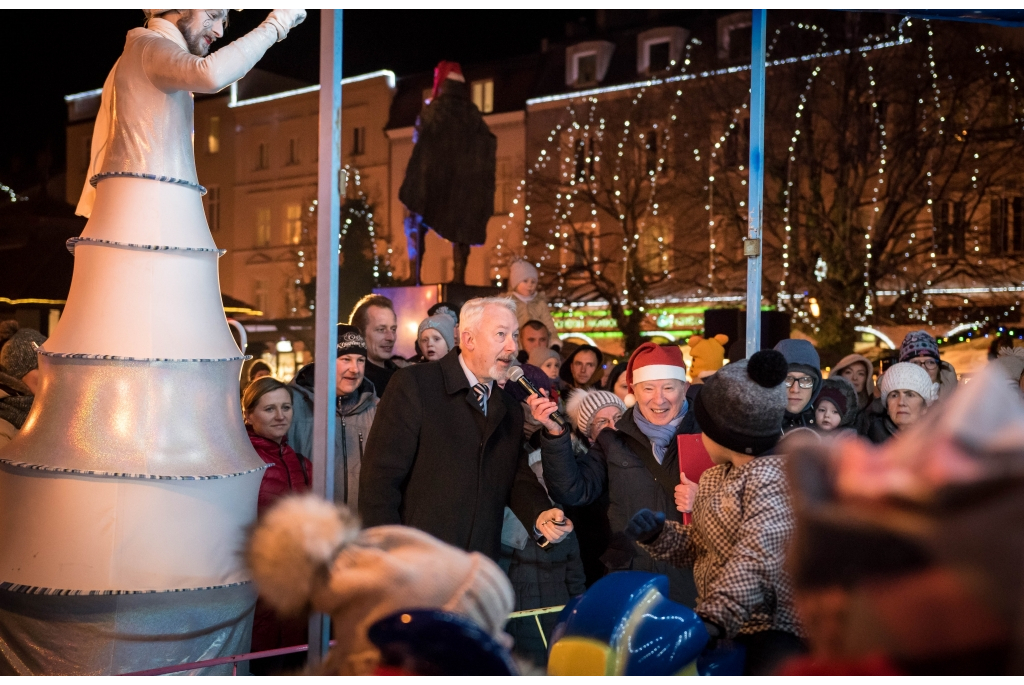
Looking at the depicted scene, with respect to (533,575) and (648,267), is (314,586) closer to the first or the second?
(533,575)

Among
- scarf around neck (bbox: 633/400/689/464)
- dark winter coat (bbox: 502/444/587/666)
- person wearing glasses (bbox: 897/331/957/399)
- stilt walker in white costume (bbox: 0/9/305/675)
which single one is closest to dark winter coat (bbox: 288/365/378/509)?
dark winter coat (bbox: 502/444/587/666)

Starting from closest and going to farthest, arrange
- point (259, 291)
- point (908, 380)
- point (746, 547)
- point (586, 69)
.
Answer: point (746, 547) < point (908, 380) < point (586, 69) < point (259, 291)

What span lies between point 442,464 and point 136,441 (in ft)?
3.29

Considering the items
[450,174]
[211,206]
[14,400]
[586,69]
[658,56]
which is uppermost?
[658,56]

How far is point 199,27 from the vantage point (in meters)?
3.06

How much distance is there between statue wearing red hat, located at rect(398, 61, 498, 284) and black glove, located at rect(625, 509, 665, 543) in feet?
14.2

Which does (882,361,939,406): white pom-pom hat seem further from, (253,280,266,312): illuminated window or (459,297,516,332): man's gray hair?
(253,280,266,312): illuminated window

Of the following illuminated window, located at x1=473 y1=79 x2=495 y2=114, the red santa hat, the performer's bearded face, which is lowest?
the performer's bearded face

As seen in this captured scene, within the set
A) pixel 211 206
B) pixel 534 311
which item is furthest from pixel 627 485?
pixel 211 206

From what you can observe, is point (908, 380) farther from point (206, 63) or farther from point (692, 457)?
A: point (206, 63)

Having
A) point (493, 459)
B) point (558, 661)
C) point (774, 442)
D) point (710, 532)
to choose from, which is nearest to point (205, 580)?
point (493, 459)

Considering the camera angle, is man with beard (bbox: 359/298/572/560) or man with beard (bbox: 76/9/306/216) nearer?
man with beard (bbox: 76/9/306/216)

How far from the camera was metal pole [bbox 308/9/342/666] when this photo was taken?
314 centimetres
